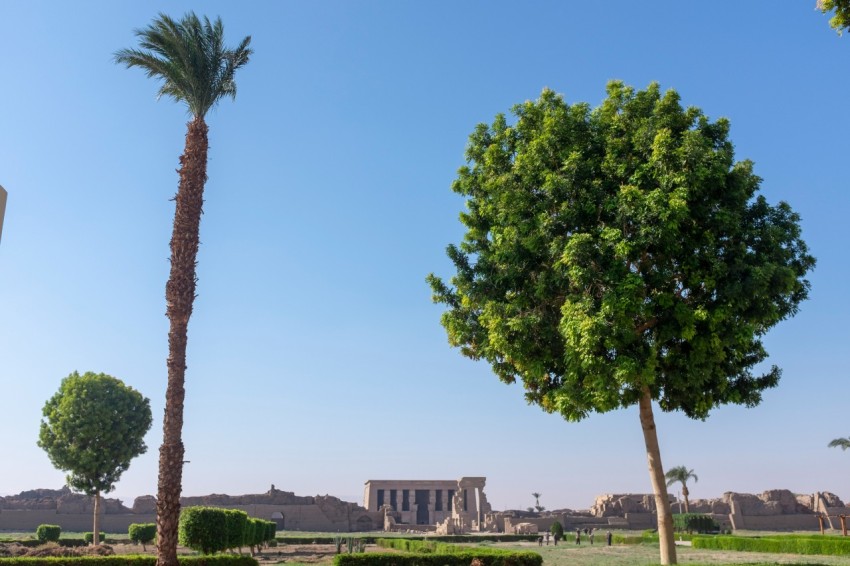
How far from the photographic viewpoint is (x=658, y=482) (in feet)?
62.7

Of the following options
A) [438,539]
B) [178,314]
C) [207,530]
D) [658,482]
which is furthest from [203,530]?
[438,539]

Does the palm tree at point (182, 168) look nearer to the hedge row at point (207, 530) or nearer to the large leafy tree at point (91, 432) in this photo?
the hedge row at point (207, 530)

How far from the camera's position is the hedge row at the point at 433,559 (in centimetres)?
2170

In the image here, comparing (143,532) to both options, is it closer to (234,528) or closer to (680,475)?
(234,528)

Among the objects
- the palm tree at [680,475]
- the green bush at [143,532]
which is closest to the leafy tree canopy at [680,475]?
the palm tree at [680,475]

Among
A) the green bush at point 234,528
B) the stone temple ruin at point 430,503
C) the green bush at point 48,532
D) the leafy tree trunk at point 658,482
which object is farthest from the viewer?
the stone temple ruin at point 430,503

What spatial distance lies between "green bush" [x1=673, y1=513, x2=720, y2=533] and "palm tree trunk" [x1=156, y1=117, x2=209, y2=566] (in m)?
51.7

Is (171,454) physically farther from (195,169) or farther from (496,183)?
(496,183)

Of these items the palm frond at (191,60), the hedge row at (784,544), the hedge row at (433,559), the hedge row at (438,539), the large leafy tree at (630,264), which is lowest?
the hedge row at (438,539)

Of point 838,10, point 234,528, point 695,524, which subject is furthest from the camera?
point 695,524

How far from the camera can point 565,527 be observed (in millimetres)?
67312

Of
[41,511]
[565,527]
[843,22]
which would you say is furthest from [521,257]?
[41,511]

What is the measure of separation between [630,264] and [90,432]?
1509 inches

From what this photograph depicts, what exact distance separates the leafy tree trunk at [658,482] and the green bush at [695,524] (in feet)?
149
